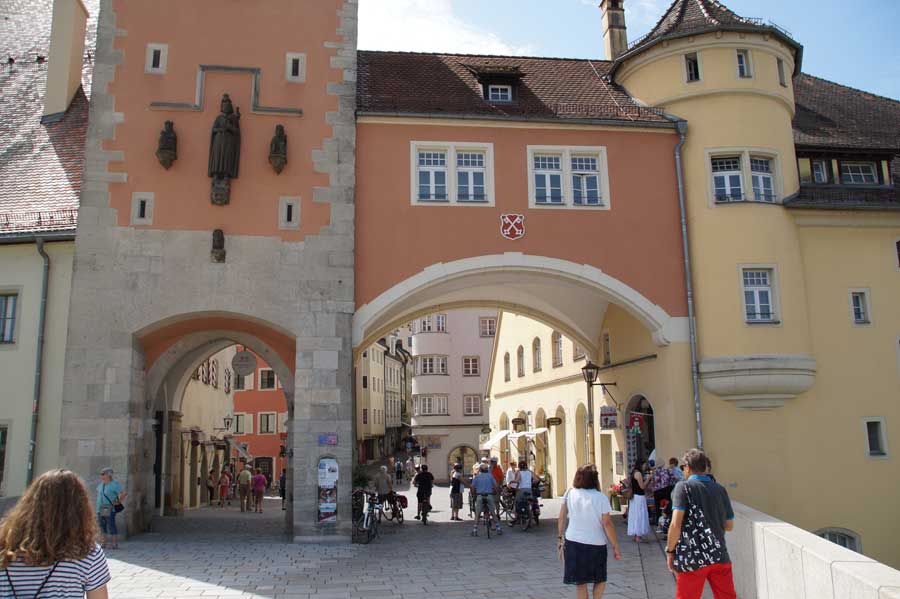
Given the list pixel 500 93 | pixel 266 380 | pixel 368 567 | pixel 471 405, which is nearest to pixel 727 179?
pixel 500 93

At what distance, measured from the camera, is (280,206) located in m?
17.2

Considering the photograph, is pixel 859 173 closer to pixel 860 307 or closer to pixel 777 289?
pixel 860 307

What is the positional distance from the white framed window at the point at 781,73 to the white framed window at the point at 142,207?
1527 cm

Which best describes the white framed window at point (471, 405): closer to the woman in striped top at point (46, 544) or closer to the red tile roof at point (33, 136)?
the red tile roof at point (33, 136)

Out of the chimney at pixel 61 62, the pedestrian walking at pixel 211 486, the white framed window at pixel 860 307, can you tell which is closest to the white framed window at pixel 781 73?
the white framed window at pixel 860 307

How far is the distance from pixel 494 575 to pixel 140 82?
511 inches

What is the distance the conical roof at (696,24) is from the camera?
1917cm

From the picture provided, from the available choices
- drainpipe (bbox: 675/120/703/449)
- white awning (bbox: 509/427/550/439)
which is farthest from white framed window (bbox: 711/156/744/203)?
white awning (bbox: 509/427/550/439)

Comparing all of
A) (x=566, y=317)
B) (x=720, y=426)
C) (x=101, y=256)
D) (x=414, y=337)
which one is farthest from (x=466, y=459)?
(x=101, y=256)

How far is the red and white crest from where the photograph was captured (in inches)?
711

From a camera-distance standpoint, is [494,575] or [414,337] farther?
[414,337]

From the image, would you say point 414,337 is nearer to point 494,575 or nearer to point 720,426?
point 720,426

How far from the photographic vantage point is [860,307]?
1956cm

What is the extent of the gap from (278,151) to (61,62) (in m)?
9.05
